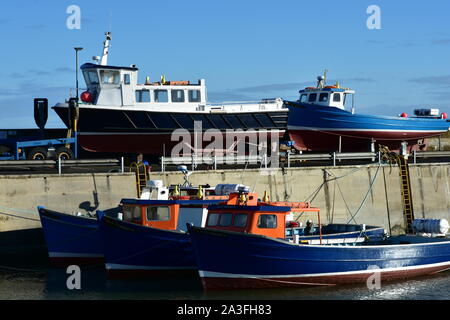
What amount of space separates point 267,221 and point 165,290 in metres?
3.79

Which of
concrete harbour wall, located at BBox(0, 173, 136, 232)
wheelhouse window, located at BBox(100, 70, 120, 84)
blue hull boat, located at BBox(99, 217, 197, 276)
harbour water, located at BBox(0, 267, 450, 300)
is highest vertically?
wheelhouse window, located at BBox(100, 70, 120, 84)

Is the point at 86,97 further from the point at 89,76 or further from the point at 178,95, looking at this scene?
the point at 178,95

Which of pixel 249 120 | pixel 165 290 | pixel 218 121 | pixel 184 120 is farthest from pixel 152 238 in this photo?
pixel 249 120

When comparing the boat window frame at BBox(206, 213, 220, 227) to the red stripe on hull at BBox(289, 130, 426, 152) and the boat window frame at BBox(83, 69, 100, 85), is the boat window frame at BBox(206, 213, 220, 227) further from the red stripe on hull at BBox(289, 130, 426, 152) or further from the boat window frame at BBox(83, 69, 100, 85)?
the red stripe on hull at BBox(289, 130, 426, 152)

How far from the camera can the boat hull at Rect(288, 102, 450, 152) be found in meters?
46.9

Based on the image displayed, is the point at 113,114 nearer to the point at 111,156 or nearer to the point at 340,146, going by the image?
the point at 111,156

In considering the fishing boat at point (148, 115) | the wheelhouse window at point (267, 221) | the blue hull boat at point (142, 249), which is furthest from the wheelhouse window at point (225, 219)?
the fishing boat at point (148, 115)

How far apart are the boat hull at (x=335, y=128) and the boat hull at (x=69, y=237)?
1850cm

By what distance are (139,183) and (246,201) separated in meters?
7.15

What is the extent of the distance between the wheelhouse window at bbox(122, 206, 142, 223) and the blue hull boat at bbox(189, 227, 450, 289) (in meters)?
3.85

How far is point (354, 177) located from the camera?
3809 cm

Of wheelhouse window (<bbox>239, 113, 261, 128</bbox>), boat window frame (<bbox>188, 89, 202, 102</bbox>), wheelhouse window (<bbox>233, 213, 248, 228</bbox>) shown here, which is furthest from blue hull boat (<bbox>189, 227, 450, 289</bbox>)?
boat window frame (<bbox>188, 89, 202, 102</bbox>)

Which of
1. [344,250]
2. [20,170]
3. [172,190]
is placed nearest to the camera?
[344,250]
